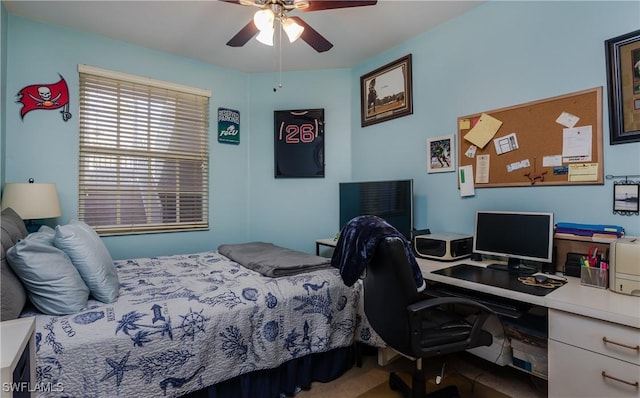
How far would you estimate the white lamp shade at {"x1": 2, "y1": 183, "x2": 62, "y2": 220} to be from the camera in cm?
208

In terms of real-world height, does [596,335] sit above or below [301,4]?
below

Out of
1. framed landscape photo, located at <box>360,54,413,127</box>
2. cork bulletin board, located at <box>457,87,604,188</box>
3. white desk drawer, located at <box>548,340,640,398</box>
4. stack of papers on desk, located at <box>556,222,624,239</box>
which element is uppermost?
framed landscape photo, located at <box>360,54,413,127</box>

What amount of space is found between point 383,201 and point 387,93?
1128 millimetres

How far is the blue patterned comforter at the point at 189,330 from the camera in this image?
3.99ft

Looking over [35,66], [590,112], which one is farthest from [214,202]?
[590,112]

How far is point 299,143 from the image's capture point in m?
3.47

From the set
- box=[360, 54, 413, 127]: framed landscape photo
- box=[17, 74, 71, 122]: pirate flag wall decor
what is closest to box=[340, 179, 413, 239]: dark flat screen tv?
box=[360, 54, 413, 127]: framed landscape photo

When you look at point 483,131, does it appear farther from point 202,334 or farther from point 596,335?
point 202,334

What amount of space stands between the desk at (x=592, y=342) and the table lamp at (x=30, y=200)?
3025mm

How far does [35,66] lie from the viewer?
2.45 m

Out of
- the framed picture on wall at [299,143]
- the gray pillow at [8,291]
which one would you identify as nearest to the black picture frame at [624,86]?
the framed picture on wall at [299,143]

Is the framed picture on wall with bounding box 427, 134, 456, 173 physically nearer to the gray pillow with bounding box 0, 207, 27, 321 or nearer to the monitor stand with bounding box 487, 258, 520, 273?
the monitor stand with bounding box 487, 258, 520, 273

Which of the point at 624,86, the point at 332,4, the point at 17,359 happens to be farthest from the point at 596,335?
the point at 332,4

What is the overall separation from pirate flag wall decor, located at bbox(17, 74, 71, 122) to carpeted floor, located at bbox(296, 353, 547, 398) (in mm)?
2916
